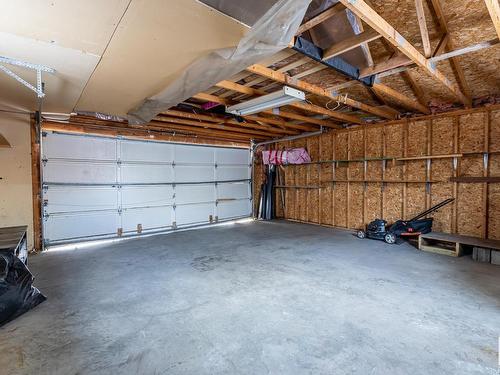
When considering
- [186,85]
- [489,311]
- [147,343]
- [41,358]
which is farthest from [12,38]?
[489,311]

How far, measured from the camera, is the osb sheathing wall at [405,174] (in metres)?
4.44

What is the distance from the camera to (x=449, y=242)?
446 cm

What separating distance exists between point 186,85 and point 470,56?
3.42 m

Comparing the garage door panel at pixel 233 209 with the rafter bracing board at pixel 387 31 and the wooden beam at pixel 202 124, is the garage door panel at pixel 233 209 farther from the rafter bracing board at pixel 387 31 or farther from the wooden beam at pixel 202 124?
the rafter bracing board at pixel 387 31

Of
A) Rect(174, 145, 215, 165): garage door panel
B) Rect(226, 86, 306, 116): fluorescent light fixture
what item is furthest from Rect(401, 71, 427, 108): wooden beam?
Rect(174, 145, 215, 165): garage door panel

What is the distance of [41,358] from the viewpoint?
1842 millimetres

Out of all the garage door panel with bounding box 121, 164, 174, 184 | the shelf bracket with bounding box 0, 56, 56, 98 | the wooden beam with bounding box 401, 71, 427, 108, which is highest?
the wooden beam with bounding box 401, 71, 427, 108

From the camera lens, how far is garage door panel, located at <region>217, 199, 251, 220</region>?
786 cm

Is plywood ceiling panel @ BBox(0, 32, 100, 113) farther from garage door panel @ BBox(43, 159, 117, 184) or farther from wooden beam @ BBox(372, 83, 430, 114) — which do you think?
wooden beam @ BBox(372, 83, 430, 114)

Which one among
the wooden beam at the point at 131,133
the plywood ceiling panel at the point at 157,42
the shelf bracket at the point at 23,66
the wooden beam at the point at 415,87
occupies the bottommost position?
the shelf bracket at the point at 23,66

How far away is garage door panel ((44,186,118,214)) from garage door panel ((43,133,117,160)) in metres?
0.67

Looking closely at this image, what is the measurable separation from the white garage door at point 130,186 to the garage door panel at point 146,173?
0.02 meters

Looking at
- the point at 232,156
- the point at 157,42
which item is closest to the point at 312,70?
the point at 157,42

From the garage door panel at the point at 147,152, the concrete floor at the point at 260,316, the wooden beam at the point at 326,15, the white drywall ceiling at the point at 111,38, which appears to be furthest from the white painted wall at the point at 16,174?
the wooden beam at the point at 326,15
